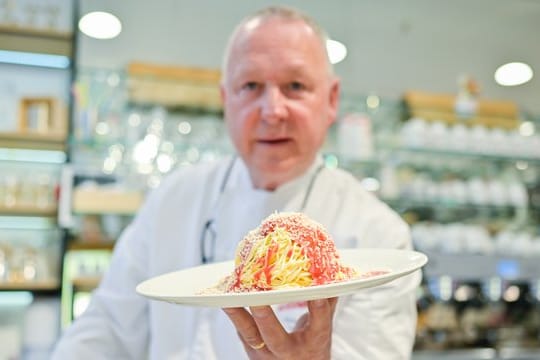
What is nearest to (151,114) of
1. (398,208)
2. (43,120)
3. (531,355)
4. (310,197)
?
(43,120)

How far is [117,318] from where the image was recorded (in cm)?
134

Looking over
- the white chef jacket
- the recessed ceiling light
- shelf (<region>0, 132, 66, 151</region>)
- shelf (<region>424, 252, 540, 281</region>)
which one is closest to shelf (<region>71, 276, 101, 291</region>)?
shelf (<region>0, 132, 66, 151</region>)

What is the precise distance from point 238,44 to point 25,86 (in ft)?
7.30

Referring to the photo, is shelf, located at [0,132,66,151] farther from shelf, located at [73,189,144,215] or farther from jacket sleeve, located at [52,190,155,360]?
jacket sleeve, located at [52,190,155,360]

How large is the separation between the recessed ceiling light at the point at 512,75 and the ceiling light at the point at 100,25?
8.27 feet

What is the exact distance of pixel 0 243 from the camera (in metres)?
2.89

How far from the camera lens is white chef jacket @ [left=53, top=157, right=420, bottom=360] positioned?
1.26 meters

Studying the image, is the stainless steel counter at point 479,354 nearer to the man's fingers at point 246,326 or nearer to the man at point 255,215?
the man at point 255,215

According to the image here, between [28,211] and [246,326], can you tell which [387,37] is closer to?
[28,211]

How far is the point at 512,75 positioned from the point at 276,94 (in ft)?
11.6

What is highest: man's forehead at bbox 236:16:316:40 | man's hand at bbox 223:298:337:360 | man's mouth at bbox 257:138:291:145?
man's forehead at bbox 236:16:316:40

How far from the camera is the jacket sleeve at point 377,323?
1091mm

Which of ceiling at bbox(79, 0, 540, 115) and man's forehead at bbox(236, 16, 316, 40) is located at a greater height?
ceiling at bbox(79, 0, 540, 115)

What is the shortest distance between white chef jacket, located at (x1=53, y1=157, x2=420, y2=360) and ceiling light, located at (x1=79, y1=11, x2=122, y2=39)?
2071 mm
